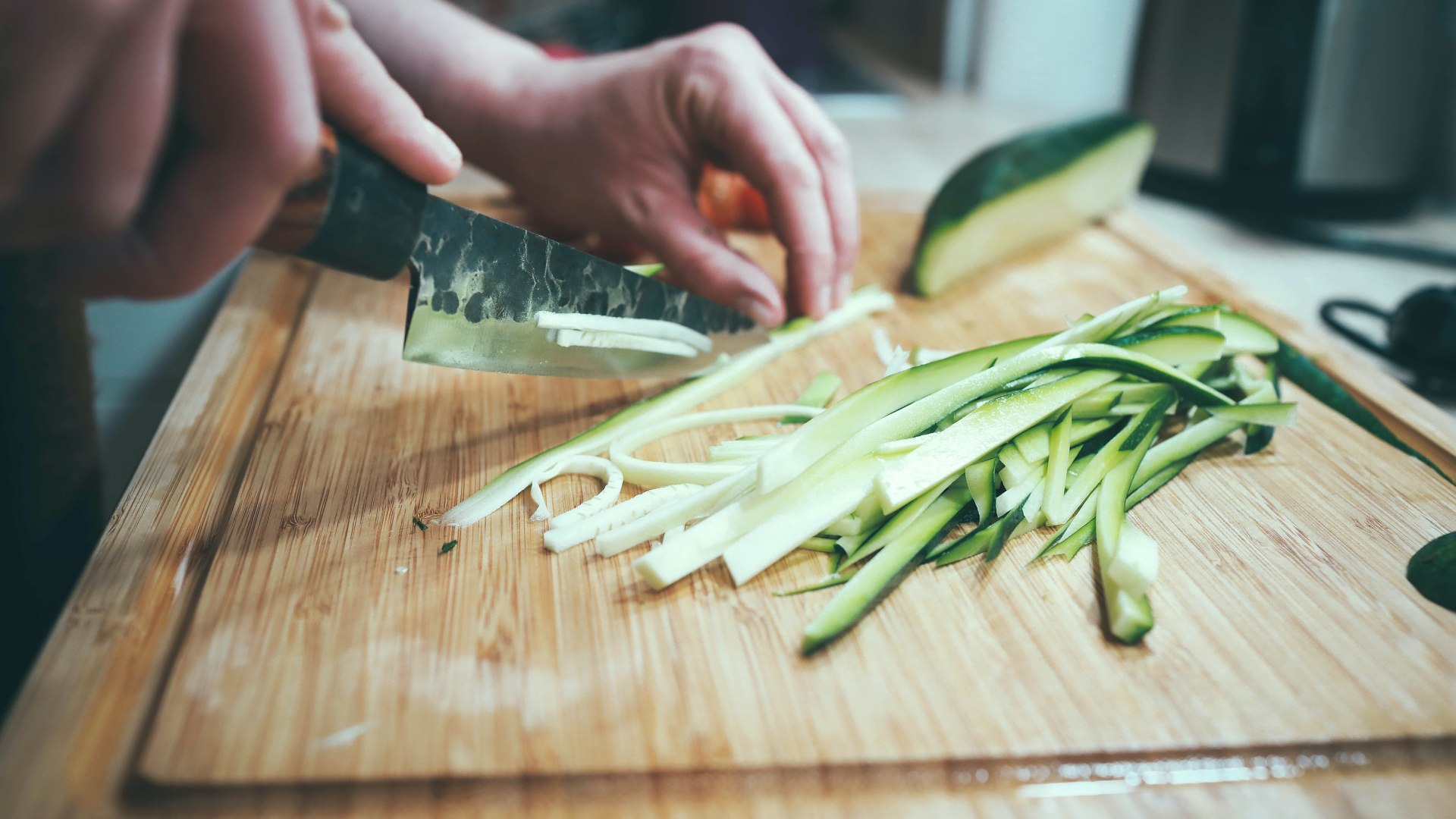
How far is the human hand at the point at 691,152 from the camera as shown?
4.68ft

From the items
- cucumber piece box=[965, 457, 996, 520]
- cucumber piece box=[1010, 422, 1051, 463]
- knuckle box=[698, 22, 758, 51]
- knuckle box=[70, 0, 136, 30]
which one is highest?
knuckle box=[70, 0, 136, 30]

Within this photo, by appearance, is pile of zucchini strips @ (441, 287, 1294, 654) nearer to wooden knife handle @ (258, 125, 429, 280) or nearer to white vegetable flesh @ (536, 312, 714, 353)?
white vegetable flesh @ (536, 312, 714, 353)

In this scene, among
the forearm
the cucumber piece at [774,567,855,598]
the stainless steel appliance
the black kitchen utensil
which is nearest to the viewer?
the cucumber piece at [774,567,855,598]

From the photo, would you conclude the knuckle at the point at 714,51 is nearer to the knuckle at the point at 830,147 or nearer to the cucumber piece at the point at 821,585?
the knuckle at the point at 830,147

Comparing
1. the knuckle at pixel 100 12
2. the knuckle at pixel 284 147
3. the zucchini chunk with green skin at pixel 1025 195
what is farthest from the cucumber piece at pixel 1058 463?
the knuckle at pixel 100 12

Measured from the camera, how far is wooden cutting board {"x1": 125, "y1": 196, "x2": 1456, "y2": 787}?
78 cm

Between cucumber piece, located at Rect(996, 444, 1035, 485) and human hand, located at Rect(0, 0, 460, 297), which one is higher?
human hand, located at Rect(0, 0, 460, 297)

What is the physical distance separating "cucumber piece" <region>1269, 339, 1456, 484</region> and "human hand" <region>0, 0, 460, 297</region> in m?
1.27

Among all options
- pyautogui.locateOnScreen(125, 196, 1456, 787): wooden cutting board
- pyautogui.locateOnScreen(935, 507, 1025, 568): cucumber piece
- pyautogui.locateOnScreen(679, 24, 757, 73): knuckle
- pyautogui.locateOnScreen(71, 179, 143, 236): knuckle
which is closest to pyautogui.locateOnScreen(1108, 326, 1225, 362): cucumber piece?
pyautogui.locateOnScreen(125, 196, 1456, 787): wooden cutting board

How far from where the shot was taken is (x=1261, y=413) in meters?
1.17

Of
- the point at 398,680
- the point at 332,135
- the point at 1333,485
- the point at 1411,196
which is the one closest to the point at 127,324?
the point at 332,135

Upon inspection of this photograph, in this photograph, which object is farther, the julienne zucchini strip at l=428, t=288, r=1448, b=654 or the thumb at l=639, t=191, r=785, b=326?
the thumb at l=639, t=191, r=785, b=326

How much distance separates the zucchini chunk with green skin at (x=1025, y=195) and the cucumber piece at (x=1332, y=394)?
54 cm

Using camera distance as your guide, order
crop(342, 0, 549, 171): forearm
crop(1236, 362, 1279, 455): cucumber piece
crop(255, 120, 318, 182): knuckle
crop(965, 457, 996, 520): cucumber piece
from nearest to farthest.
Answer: crop(255, 120, 318, 182): knuckle, crop(965, 457, 996, 520): cucumber piece, crop(1236, 362, 1279, 455): cucumber piece, crop(342, 0, 549, 171): forearm
